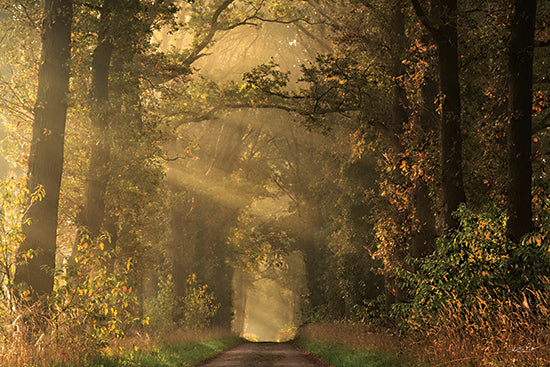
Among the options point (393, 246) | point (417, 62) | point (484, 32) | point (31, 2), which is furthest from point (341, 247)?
point (31, 2)

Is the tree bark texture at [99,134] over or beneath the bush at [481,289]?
over

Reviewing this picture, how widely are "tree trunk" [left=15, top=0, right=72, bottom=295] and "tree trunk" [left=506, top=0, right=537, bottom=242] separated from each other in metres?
9.21

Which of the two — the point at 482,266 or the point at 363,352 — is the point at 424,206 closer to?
the point at 363,352

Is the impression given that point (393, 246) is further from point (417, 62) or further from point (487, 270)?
point (487, 270)

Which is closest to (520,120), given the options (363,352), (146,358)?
(363,352)

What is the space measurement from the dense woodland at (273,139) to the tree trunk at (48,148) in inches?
1.5

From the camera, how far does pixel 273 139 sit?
3766 centimetres

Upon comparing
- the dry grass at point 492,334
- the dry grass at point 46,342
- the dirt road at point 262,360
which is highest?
the dry grass at point 492,334

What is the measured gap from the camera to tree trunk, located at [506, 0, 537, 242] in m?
9.47

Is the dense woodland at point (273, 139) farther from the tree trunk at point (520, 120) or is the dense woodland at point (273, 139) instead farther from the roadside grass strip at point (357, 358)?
the roadside grass strip at point (357, 358)

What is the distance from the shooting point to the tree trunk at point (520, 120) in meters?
9.47

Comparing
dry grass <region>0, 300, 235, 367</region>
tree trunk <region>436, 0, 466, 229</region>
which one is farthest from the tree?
dry grass <region>0, 300, 235, 367</region>

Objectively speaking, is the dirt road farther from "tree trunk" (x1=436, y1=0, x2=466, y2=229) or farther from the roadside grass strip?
"tree trunk" (x1=436, y1=0, x2=466, y2=229)

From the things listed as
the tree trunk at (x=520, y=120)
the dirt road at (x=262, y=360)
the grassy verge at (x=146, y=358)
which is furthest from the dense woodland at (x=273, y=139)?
the dirt road at (x=262, y=360)
